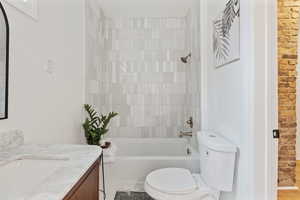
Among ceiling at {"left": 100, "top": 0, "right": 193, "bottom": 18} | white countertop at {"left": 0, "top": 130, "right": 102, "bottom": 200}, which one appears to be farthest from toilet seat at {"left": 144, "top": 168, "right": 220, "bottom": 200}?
ceiling at {"left": 100, "top": 0, "right": 193, "bottom": 18}

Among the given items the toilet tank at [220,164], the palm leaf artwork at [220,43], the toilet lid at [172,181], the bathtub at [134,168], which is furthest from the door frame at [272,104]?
the bathtub at [134,168]

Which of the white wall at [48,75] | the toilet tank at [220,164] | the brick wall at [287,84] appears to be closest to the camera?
the white wall at [48,75]

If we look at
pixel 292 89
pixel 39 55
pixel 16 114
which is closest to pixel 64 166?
pixel 16 114

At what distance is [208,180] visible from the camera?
5.30 feet

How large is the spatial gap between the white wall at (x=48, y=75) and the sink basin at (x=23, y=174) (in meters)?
0.30

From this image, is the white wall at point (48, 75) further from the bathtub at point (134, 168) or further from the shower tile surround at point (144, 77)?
the shower tile surround at point (144, 77)

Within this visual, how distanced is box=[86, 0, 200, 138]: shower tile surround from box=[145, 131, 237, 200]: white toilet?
1.44 m

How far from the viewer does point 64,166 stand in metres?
0.82

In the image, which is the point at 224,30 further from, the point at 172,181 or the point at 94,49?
the point at 94,49

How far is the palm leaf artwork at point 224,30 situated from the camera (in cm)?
160

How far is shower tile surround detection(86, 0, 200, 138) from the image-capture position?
314 cm

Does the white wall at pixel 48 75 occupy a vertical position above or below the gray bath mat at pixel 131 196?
above

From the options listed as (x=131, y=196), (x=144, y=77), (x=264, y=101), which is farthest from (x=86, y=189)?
(x=144, y=77)

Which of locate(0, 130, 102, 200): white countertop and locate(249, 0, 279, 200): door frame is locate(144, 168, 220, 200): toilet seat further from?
locate(0, 130, 102, 200): white countertop
